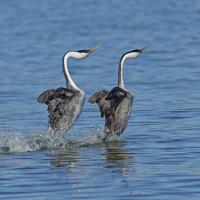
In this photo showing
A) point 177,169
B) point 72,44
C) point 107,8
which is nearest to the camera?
point 177,169

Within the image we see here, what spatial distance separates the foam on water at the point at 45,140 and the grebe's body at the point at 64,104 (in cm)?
21

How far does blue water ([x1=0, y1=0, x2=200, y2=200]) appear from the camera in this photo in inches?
491

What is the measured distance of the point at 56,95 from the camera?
16438mm

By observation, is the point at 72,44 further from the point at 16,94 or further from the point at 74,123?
the point at 74,123

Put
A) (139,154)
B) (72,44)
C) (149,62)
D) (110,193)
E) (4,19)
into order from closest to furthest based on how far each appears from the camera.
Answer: (110,193), (139,154), (149,62), (72,44), (4,19)

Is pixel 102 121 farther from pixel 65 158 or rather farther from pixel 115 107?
pixel 65 158

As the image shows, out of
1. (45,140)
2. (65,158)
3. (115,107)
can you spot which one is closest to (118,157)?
(65,158)

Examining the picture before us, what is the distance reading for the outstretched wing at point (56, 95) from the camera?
16.4 m

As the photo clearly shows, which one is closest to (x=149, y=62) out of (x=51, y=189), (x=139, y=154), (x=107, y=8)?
(x=139, y=154)

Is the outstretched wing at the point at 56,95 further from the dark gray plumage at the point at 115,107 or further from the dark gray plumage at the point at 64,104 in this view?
the dark gray plumage at the point at 115,107

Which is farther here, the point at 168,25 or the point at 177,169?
the point at 168,25

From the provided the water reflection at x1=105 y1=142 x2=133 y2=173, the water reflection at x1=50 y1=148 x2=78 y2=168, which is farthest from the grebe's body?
the water reflection at x1=50 y1=148 x2=78 y2=168

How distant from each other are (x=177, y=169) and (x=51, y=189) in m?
1.93

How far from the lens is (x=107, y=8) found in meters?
52.8
